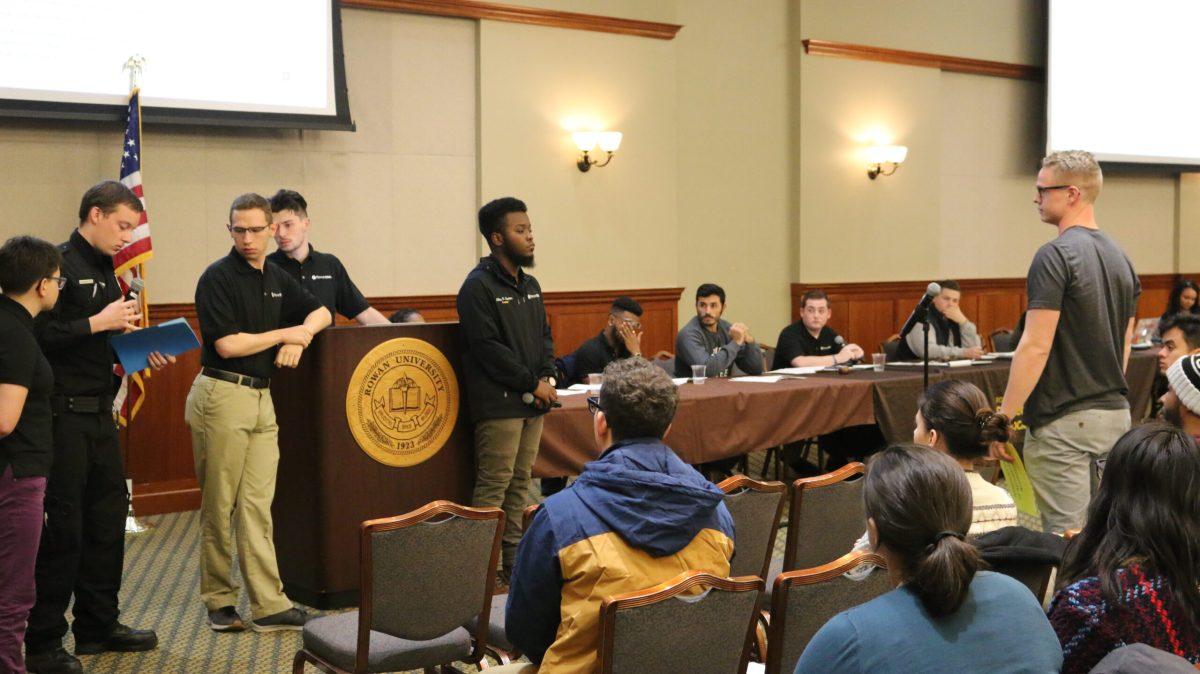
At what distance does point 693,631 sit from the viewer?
2.39m

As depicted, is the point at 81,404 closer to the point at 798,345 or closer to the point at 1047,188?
the point at 1047,188

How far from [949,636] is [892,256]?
878cm

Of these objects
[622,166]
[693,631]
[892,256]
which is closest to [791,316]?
[892,256]

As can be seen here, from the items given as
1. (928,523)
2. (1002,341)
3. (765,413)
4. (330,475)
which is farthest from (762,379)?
(928,523)

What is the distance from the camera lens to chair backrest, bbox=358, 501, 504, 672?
2914 millimetres

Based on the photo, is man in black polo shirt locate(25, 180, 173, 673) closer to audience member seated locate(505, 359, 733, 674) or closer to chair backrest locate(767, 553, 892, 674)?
audience member seated locate(505, 359, 733, 674)

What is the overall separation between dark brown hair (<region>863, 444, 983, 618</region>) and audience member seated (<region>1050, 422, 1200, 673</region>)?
1.34 ft

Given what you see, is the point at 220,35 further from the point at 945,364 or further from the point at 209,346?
the point at 945,364

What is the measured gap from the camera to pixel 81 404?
3.94 meters

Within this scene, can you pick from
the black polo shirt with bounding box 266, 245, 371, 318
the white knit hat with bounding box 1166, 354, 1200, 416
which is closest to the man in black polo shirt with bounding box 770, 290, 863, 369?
the black polo shirt with bounding box 266, 245, 371, 318

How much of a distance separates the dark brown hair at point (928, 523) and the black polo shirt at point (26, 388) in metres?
2.67

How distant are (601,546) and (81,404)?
2.40 meters

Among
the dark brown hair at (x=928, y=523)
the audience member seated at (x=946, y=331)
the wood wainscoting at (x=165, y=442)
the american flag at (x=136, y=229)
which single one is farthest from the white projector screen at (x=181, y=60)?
the dark brown hair at (x=928, y=523)

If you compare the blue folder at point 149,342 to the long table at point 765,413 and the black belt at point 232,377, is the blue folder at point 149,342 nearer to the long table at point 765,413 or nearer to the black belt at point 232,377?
the black belt at point 232,377
